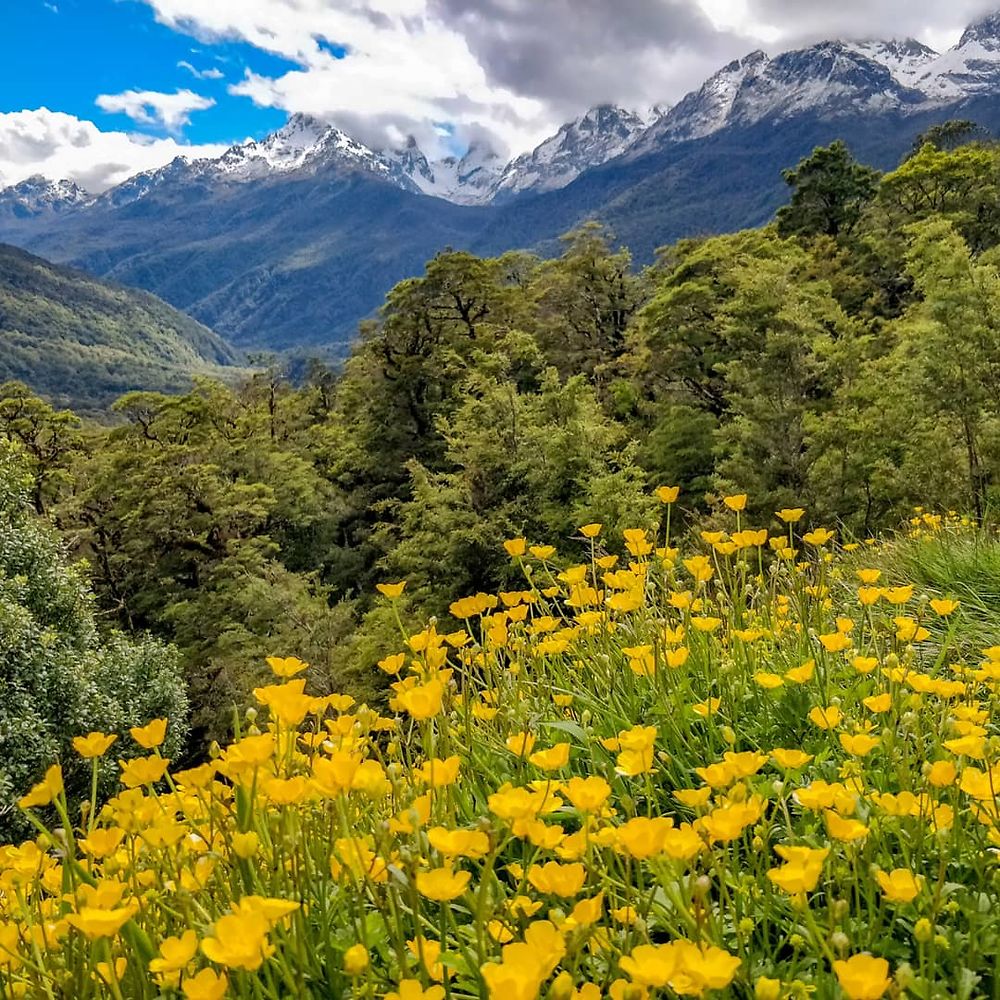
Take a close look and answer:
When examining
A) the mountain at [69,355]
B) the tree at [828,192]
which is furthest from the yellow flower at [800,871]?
the mountain at [69,355]

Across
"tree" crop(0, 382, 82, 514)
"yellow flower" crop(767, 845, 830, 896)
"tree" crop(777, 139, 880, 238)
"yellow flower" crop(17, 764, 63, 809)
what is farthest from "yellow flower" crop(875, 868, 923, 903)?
"tree" crop(777, 139, 880, 238)

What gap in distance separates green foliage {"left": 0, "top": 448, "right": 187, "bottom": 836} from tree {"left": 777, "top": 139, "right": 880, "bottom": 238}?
27.0 metres

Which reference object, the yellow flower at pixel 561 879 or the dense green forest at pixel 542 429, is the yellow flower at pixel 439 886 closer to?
the yellow flower at pixel 561 879

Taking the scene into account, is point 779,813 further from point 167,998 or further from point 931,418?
point 931,418

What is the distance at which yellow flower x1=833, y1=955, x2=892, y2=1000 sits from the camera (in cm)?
71

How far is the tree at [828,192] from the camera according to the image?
1123 inches

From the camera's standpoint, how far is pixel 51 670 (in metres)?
9.67

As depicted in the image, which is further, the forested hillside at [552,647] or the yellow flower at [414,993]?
the forested hillside at [552,647]

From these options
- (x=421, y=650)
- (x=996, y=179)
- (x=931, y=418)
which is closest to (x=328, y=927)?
(x=421, y=650)

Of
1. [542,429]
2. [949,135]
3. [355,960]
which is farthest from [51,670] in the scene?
[949,135]

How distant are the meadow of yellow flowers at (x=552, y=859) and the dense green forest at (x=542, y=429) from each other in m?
8.16

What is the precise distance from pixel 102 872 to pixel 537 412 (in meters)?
Result: 17.0

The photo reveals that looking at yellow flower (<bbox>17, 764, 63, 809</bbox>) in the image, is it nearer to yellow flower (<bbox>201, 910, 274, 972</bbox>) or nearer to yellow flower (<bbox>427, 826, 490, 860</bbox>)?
yellow flower (<bbox>201, 910, 274, 972</bbox>)

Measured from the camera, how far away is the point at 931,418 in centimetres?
1180
